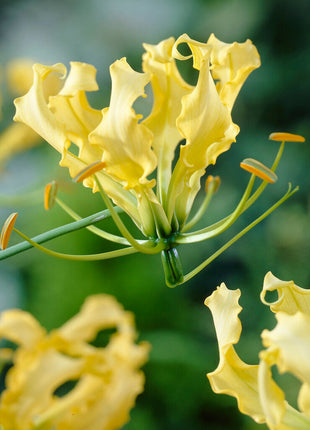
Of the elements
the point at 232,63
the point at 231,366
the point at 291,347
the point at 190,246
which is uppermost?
the point at 232,63

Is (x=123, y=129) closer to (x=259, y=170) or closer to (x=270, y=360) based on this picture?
(x=259, y=170)

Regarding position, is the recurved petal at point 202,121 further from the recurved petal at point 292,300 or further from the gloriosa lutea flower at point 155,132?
the recurved petal at point 292,300

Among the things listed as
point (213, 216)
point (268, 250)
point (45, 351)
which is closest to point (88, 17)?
point (213, 216)

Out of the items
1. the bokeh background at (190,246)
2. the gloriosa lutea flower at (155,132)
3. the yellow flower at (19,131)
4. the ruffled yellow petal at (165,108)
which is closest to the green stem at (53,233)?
the gloriosa lutea flower at (155,132)

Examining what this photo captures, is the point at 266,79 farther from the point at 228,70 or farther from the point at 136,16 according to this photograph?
the point at 228,70

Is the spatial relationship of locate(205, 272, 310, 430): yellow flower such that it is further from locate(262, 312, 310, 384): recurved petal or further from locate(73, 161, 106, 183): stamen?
locate(73, 161, 106, 183): stamen

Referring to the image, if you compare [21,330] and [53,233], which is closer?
[21,330]

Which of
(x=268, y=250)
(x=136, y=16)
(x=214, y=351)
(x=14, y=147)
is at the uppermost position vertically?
(x=14, y=147)

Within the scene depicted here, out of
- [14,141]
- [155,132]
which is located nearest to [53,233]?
[155,132]
